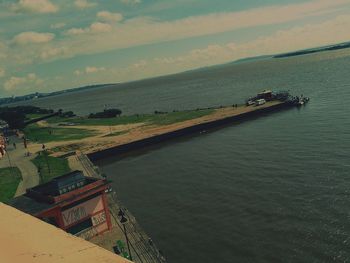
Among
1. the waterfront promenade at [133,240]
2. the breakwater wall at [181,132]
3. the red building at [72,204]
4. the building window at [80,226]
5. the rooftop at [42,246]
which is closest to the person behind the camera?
the rooftop at [42,246]

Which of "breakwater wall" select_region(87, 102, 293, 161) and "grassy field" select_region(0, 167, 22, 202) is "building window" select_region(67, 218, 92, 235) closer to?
"grassy field" select_region(0, 167, 22, 202)

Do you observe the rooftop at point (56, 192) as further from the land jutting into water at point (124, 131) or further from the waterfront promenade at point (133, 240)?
the land jutting into water at point (124, 131)

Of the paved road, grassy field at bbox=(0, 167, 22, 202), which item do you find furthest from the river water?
grassy field at bbox=(0, 167, 22, 202)

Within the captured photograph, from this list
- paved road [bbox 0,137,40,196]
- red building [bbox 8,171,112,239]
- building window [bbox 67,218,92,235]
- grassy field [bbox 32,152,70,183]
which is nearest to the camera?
red building [bbox 8,171,112,239]

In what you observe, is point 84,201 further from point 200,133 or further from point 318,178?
point 200,133

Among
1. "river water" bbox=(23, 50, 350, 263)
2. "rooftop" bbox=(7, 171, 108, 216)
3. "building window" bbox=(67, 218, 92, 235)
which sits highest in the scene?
"rooftop" bbox=(7, 171, 108, 216)

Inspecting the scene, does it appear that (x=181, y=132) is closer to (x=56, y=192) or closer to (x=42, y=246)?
(x=56, y=192)

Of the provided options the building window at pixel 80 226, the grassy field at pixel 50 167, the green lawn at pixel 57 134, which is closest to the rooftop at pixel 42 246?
the building window at pixel 80 226
